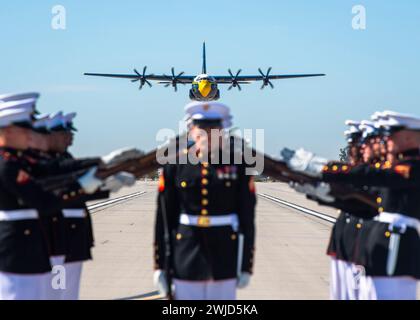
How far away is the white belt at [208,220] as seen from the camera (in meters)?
3.80

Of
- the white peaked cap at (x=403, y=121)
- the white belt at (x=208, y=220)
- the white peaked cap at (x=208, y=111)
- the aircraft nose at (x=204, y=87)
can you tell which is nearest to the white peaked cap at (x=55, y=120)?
the white peaked cap at (x=208, y=111)

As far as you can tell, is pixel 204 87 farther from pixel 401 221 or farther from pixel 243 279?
pixel 243 279

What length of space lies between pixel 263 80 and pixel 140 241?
38044mm

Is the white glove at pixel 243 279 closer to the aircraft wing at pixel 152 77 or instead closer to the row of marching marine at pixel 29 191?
the row of marching marine at pixel 29 191

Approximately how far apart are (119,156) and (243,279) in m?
1.41

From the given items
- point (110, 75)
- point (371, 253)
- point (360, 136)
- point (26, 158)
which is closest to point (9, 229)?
point (26, 158)

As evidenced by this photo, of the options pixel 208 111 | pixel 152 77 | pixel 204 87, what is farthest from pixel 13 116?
pixel 152 77

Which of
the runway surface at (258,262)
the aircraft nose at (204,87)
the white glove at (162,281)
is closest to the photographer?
the white glove at (162,281)

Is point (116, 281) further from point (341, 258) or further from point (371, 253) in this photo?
point (371, 253)

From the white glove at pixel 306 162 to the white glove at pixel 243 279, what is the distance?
1058 millimetres

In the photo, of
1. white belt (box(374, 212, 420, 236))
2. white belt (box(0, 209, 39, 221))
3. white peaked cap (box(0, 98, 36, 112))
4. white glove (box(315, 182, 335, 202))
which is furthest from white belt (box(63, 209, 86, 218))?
white belt (box(374, 212, 420, 236))

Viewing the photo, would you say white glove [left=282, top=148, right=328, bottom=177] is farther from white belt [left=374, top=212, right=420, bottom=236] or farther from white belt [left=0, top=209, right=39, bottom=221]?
white belt [left=0, top=209, right=39, bottom=221]

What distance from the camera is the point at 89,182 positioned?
4105 millimetres

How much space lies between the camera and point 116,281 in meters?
7.46
